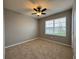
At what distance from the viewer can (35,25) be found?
741 cm

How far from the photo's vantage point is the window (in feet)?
16.5

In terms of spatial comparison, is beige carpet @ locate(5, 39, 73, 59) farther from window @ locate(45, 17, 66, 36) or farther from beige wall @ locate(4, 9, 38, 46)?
window @ locate(45, 17, 66, 36)

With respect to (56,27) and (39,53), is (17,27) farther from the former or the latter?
(56,27)

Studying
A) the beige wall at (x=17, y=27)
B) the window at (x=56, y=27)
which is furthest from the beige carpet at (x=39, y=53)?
the window at (x=56, y=27)

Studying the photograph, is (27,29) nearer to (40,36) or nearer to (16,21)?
(16,21)

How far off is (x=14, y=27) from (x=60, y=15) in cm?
369

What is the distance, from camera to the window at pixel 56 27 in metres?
5.03

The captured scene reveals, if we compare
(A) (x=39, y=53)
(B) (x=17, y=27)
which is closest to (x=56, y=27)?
(A) (x=39, y=53)

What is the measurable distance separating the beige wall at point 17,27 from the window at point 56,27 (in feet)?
5.03

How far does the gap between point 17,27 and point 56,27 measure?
3.27 metres

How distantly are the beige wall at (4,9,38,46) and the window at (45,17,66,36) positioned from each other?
153 centimetres

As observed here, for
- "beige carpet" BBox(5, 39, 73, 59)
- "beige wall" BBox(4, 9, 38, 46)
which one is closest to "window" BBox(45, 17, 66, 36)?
"beige wall" BBox(4, 9, 38, 46)

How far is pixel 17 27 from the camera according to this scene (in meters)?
5.44

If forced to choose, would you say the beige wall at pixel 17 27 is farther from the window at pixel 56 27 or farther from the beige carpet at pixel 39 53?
the window at pixel 56 27
